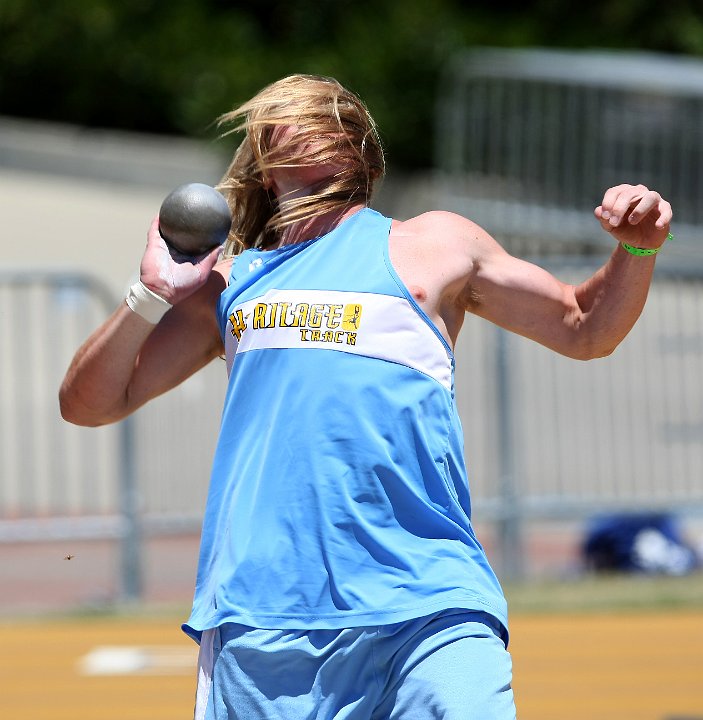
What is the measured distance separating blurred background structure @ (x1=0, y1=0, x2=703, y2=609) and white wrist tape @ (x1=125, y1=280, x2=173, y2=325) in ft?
17.3

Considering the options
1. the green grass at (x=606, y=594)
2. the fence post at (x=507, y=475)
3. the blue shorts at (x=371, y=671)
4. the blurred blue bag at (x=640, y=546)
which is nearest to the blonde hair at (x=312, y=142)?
the blue shorts at (x=371, y=671)

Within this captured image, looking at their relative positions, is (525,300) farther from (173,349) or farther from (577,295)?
(173,349)

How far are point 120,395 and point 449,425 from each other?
764 mm

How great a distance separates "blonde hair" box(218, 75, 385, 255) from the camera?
285 centimetres

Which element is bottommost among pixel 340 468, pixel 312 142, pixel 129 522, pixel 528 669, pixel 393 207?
pixel 528 669

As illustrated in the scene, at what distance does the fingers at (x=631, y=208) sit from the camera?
9.28 feet

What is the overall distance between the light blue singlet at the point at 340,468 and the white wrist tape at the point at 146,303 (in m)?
0.21

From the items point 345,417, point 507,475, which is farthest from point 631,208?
point 507,475

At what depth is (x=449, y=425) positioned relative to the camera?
107 inches

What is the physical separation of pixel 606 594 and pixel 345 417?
5438mm

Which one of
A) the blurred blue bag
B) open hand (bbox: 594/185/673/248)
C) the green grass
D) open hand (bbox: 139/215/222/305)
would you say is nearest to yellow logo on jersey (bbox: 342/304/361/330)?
open hand (bbox: 139/215/222/305)

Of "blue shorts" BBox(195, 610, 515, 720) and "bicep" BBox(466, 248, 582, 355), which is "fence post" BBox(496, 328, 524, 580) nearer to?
"bicep" BBox(466, 248, 582, 355)

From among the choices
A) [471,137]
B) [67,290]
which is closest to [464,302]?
[67,290]

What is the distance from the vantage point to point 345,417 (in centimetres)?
266
